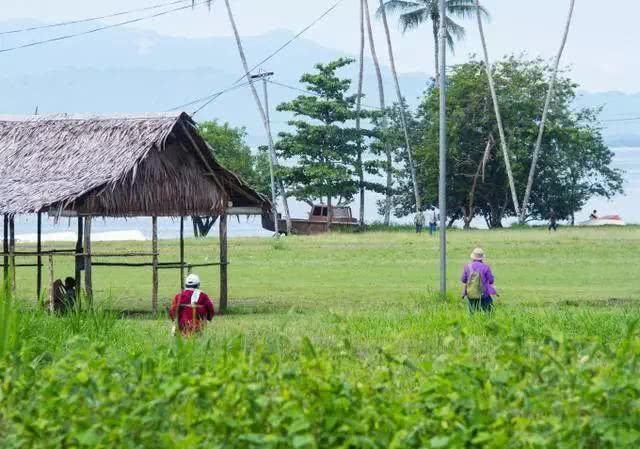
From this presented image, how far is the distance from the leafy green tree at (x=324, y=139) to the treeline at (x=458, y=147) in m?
0.05

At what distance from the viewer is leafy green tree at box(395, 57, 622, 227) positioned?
66.8 meters

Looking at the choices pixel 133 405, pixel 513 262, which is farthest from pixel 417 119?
pixel 133 405

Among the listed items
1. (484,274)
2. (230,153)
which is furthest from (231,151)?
(484,274)

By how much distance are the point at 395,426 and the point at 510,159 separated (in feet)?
192

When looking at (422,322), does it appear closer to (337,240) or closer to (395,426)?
(395,426)

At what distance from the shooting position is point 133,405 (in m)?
8.70

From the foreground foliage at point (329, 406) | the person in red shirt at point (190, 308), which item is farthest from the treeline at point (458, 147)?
the foreground foliage at point (329, 406)

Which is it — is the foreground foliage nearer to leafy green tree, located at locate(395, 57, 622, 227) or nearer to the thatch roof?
the thatch roof

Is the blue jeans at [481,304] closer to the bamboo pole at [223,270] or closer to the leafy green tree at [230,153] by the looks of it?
the bamboo pole at [223,270]

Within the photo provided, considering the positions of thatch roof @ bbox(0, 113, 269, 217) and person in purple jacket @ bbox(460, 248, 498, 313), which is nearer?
person in purple jacket @ bbox(460, 248, 498, 313)

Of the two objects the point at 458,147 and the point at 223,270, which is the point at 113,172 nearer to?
the point at 223,270

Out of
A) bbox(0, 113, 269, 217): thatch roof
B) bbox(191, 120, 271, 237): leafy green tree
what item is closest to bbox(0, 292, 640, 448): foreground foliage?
bbox(0, 113, 269, 217): thatch roof

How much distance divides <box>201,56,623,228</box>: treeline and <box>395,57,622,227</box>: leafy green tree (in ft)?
0.16

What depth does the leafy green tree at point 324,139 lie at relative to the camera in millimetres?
60469
